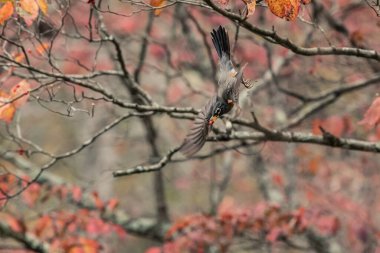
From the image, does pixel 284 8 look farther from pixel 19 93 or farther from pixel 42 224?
pixel 42 224

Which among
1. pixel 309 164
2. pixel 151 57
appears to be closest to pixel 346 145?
pixel 309 164

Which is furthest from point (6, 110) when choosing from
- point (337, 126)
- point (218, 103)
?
point (337, 126)

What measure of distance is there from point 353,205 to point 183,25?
15.3 feet

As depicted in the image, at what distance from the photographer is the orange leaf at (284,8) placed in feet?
9.36

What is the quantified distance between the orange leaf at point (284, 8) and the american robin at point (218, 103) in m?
0.45

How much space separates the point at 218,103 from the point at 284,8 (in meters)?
0.75

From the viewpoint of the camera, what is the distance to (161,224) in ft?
24.3

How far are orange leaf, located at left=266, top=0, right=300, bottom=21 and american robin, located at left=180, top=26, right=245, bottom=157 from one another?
45 centimetres

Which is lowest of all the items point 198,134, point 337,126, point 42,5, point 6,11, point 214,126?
point 198,134

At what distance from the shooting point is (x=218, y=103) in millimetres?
3299

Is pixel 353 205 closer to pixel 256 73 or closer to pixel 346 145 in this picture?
pixel 256 73

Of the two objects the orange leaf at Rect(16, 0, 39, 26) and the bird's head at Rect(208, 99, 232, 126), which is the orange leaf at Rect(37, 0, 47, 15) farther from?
the bird's head at Rect(208, 99, 232, 126)

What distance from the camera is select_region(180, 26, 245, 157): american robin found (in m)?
3.22

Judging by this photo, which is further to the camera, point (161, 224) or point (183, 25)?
point (183, 25)
